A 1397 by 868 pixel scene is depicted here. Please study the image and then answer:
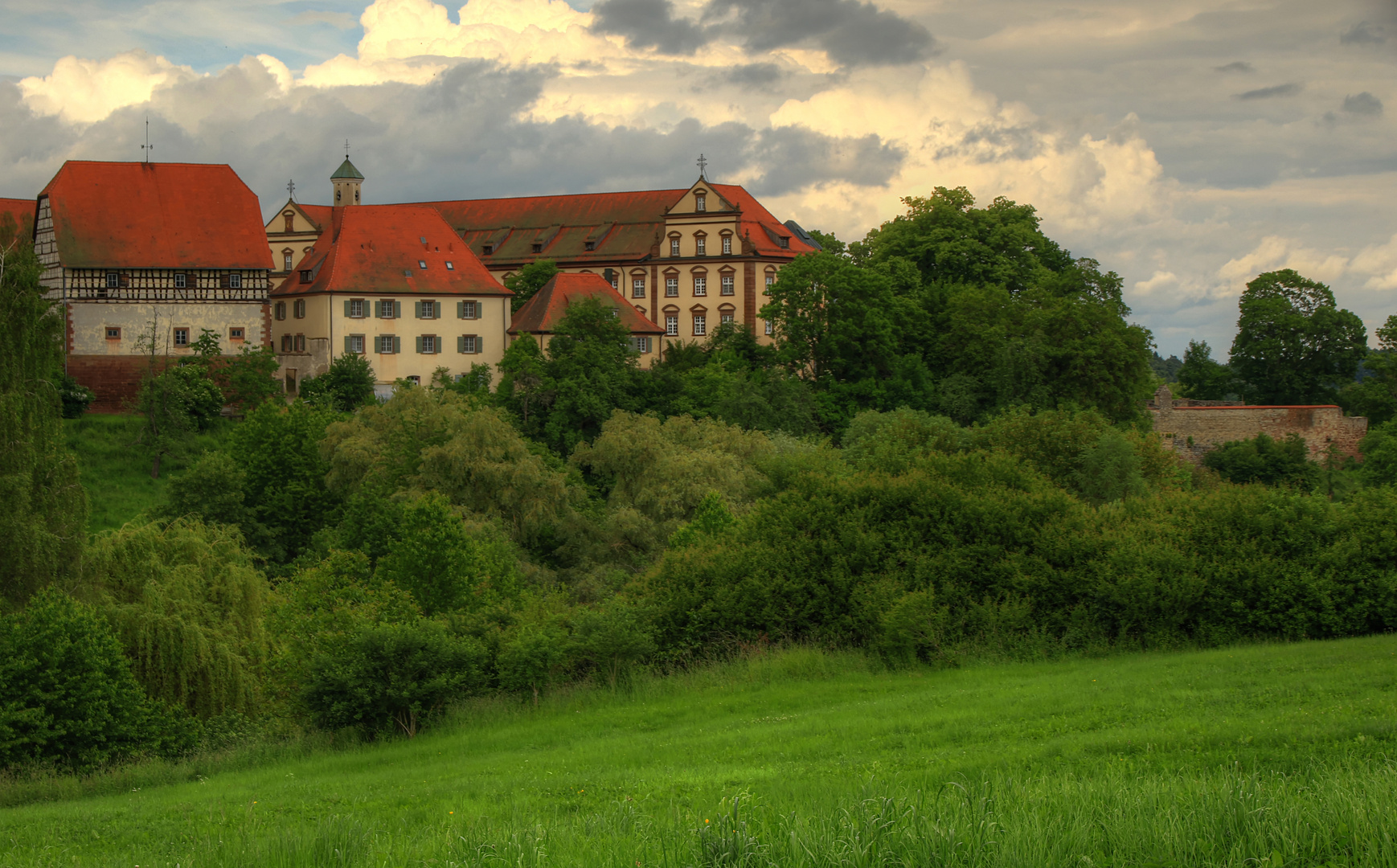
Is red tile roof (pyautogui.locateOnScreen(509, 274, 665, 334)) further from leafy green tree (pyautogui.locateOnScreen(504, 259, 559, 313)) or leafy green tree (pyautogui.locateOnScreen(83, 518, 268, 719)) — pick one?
leafy green tree (pyautogui.locateOnScreen(83, 518, 268, 719))

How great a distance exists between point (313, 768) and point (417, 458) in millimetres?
29412

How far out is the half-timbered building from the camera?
2341 inches

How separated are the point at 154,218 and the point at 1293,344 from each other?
2606 inches

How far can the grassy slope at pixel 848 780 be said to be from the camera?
629cm

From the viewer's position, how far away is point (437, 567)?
94.0 ft

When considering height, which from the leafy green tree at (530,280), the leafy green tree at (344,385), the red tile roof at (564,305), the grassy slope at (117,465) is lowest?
the grassy slope at (117,465)

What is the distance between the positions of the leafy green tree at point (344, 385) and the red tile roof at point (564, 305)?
8559 millimetres

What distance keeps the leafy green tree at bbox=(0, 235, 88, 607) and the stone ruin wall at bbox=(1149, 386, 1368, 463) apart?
2143 inches

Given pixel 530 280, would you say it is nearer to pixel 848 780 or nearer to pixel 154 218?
pixel 154 218

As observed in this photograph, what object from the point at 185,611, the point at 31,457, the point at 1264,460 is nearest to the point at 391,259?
the point at 31,457

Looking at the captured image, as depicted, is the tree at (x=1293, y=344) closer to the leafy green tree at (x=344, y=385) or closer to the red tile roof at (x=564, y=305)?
the red tile roof at (x=564, y=305)

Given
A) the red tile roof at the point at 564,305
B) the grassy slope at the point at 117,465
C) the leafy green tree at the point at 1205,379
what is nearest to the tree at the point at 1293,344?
the leafy green tree at the point at 1205,379

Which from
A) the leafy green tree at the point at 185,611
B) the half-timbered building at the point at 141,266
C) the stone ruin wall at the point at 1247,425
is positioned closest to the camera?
the leafy green tree at the point at 185,611

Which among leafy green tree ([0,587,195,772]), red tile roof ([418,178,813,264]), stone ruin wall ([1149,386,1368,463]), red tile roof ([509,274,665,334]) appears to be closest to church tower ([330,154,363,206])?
red tile roof ([418,178,813,264])
